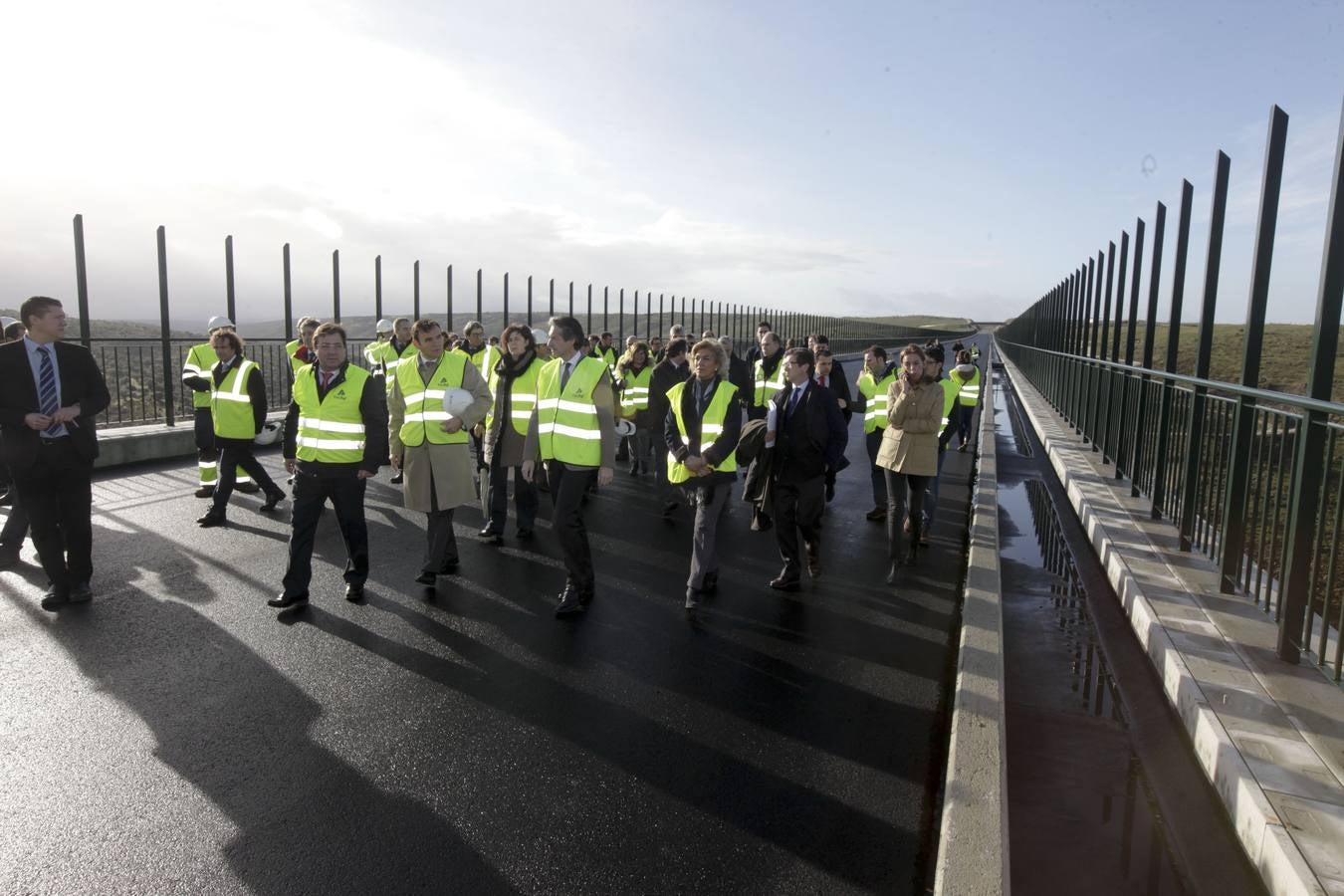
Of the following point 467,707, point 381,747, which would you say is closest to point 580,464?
point 467,707

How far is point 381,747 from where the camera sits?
13.0 feet

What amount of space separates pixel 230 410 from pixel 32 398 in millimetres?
2416

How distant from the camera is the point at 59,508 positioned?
5.98 metres

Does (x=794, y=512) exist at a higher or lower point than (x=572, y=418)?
lower

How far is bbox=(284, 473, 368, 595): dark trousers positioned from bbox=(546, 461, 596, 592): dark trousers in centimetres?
134

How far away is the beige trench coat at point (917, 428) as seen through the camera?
6.97 metres

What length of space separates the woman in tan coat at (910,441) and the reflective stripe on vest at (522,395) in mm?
2839

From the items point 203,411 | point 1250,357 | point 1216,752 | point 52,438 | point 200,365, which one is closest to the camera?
point 1216,752

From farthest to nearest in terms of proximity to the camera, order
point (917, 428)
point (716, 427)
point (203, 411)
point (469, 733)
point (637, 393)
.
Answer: point (637, 393)
point (203, 411)
point (917, 428)
point (716, 427)
point (469, 733)

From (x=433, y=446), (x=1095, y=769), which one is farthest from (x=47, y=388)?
(x=1095, y=769)

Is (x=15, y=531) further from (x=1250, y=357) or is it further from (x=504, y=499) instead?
(x=1250, y=357)

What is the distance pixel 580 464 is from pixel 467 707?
6.40 feet

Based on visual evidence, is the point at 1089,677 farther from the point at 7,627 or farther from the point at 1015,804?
the point at 7,627

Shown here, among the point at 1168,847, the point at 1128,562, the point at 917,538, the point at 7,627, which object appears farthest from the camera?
the point at 917,538
